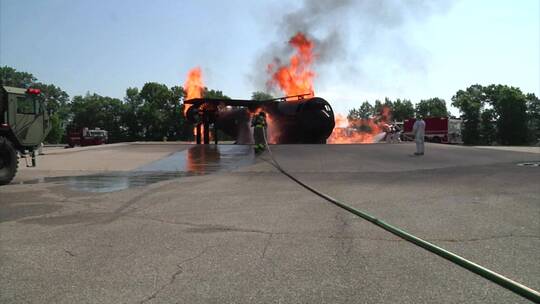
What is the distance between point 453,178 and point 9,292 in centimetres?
1026

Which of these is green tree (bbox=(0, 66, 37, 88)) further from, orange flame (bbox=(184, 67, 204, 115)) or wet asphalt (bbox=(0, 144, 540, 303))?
wet asphalt (bbox=(0, 144, 540, 303))

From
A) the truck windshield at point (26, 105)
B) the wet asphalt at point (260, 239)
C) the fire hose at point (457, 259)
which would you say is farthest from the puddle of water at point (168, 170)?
the fire hose at point (457, 259)

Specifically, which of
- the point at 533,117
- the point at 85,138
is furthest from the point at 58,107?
the point at 533,117

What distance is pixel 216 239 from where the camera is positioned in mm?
5785

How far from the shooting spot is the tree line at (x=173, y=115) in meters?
83.6

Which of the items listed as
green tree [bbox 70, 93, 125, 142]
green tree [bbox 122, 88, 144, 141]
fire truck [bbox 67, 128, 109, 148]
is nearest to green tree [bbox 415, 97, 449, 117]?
green tree [bbox 122, 88, 144, 141]

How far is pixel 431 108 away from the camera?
110 m

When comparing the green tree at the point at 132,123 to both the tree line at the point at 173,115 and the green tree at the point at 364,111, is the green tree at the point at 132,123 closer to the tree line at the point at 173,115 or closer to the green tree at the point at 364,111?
the tree line at the point at 173,115

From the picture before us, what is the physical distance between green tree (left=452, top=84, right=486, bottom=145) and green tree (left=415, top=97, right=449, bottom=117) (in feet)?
32.5

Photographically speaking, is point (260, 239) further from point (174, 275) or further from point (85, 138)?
point (85, 138)

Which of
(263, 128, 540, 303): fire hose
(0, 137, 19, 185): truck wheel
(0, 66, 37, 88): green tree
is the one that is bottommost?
(263, 128, 540, 303): fire hose

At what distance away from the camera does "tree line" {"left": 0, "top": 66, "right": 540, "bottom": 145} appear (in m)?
83.6

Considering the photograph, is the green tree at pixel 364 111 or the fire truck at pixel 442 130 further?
the green tree at pixel 364 111

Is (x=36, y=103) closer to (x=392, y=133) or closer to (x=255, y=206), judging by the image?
(x=255, y=206)
